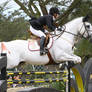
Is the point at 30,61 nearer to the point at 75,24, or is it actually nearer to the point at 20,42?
the point at 20,42

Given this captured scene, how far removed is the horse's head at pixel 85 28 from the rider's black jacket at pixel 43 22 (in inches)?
30.3

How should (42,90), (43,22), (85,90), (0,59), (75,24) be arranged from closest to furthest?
1. (0,59)
2. (42,90)
3. (85,90)
4. (43,22)
5. (75,24)

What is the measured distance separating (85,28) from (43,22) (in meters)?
1.09

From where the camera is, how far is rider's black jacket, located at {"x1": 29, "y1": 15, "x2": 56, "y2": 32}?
667 cm

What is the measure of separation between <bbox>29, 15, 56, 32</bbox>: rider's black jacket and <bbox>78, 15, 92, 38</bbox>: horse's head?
770mm

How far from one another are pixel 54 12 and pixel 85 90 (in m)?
2.01

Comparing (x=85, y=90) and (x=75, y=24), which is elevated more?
(x=75, y=24)

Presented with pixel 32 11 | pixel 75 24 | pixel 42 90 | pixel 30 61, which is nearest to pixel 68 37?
pixel 75 24

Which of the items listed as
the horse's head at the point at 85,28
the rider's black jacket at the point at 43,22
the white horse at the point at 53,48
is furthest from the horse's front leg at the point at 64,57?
the horse's head at the point at 85,28

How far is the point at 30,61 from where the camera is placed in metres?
6.75

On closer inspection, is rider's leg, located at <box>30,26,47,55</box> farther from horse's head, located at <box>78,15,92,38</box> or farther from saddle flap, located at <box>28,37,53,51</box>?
horse's head, located at <box>78,15,92,38</box>

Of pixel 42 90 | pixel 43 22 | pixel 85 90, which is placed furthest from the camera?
pixel 43 22

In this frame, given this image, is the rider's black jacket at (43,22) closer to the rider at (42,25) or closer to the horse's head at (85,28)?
the rider at (42,25)

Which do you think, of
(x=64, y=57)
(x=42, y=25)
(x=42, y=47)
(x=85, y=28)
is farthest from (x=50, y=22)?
(x=85, y=28)
